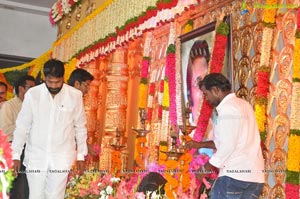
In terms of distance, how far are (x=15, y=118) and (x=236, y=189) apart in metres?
2.87

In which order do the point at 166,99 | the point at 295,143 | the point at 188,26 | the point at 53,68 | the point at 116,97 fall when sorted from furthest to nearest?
the point at 116,97 < the point at 166,99 < the point at 188,26 < the point at 53,68 < the point at 295,143

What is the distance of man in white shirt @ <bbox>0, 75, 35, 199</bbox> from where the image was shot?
528 centimetres

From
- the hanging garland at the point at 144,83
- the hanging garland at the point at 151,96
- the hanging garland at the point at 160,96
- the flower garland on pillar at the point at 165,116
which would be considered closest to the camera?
the flower garland on pillar at the point at 165,116

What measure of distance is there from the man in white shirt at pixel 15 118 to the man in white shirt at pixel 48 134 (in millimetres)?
756

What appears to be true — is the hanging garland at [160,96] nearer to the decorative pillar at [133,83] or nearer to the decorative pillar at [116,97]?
the decorative pillar at [116,97]

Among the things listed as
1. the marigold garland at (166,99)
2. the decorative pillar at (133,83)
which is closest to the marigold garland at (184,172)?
the marigold garland at (166,99)

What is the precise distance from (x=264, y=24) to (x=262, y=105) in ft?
2.50

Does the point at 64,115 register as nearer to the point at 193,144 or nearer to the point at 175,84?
the point at 193,144

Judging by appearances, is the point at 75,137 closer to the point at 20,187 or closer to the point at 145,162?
the point at 20,187

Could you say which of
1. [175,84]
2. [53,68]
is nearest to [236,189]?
[53,68]

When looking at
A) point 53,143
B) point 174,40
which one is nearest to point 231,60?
point 174,40

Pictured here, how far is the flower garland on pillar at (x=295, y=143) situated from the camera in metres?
3.91

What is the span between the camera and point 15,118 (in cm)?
563

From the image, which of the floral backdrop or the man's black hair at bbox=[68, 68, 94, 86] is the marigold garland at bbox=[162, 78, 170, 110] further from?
the man's black hair at bbox=[68, 68, 94, 86]
